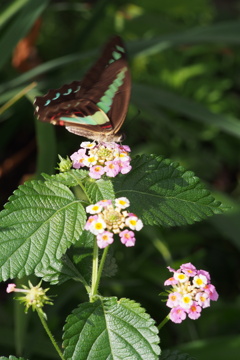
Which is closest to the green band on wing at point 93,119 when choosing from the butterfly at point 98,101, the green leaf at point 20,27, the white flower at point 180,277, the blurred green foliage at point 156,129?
the butterfly at point 98,101

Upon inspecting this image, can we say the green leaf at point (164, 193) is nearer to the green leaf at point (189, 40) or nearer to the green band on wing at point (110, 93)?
the green band on wing at point (110, 93)

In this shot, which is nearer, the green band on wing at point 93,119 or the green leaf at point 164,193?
the green leaf at point 164,193

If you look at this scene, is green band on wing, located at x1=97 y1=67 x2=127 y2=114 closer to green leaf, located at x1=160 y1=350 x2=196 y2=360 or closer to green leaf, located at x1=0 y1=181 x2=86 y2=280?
green leaf, located at x1=0 y1=181 x2=86 y2=280

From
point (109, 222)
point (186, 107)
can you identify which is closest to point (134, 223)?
point (109, 222)

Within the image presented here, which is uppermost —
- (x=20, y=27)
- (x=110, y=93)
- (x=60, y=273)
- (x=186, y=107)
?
(x=20, y=27)

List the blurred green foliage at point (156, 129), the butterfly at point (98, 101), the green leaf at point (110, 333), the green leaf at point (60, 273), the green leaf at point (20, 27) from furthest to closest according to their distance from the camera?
the green leaf at point (20, 27), the blurred green foliage at point (156, 129), the butterfly at point (98, 101), the green leaf at point (60, 273), the green leaf at point (110, 333)

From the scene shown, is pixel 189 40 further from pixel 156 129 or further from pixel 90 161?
pixel 90 161
